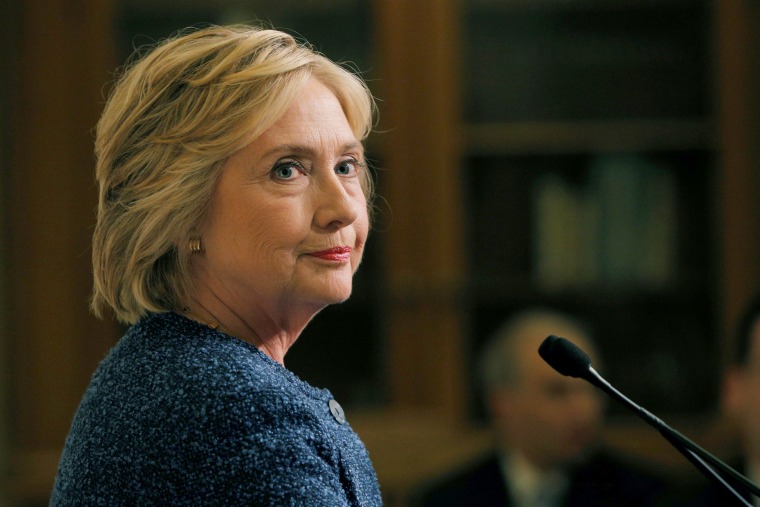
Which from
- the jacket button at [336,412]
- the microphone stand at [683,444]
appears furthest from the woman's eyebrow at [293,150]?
the microphone stand at [683,444]

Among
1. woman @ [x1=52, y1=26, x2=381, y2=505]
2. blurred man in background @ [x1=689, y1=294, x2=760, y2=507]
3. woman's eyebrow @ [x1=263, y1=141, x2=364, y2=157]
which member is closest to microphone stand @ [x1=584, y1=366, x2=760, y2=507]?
woman @ [x1=52, y1=26, x2=381, y2=505]

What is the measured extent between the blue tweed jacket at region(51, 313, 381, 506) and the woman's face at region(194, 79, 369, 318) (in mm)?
81

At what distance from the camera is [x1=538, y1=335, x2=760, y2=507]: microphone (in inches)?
46.6

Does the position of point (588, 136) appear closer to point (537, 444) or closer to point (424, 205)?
point (424, 205)

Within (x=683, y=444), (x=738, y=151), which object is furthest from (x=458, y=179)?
(x=683, y=444)

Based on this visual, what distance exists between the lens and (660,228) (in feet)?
12.5

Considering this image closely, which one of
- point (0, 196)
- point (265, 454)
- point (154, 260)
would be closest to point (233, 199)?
point (154, 260)

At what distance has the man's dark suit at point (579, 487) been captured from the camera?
9.86 ft

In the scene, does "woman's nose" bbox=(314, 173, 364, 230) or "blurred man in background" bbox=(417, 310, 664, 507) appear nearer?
"woman's nose" bbox=(314, 173, 364, 230)

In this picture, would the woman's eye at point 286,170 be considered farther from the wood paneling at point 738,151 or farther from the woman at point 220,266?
the wood paneling at point 738,151

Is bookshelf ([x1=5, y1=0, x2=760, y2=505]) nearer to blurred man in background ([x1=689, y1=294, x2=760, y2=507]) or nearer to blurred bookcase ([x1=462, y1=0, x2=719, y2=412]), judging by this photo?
blurred bookcase ([x1=462, y1=0, x2=719, y2=412])

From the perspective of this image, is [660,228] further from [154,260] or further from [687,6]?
[154,260]

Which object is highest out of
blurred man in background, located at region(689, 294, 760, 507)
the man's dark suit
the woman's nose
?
the woman's nose

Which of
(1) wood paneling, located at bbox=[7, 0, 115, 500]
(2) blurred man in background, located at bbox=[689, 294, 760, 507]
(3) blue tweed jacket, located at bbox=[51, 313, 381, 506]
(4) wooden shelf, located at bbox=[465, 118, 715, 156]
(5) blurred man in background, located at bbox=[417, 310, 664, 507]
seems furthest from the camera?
(4) wooden shelf, located at bbox=[465, 118, 715, 156]
